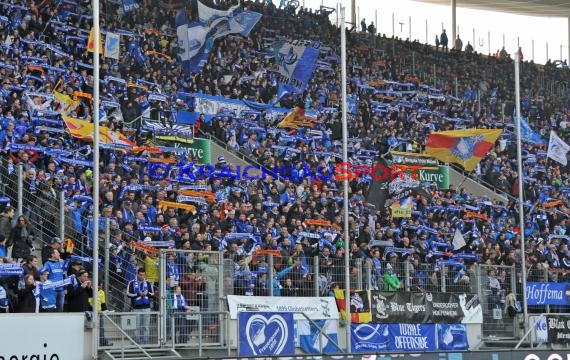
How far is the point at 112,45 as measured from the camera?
103 ft

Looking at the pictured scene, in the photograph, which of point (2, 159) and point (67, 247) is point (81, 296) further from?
point (2, 159)

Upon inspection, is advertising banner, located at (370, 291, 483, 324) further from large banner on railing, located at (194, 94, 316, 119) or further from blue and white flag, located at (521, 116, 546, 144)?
blue and white flag, located at (521, 116, 546, 144)

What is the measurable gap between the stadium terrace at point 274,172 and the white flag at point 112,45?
4.34 meters

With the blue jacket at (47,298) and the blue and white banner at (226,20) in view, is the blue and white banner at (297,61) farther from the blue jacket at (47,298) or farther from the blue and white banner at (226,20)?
the blue jacket at (47,298)

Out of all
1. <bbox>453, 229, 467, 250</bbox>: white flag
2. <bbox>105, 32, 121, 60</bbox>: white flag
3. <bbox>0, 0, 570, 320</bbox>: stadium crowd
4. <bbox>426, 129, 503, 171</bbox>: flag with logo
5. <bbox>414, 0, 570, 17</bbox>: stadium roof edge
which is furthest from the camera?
<bbox>414, 0, 570, 17</bbox>: stadium roof edge

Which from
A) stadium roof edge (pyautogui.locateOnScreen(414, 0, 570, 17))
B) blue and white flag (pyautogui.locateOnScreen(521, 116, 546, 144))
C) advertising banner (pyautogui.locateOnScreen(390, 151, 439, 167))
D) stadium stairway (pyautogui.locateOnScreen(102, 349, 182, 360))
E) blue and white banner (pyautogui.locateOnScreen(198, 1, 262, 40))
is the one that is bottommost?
stadium stairway (pyautogui.locateOnScreen(102, 349, 182, 360))

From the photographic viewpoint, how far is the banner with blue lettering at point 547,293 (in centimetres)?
2727

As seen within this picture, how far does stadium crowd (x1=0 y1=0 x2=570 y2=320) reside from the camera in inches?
835

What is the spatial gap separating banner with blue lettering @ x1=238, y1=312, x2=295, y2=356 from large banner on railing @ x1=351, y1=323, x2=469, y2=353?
2.46 m

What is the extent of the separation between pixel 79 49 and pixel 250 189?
6143 mm

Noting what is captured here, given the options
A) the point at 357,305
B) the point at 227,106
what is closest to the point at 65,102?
the point at 227,106

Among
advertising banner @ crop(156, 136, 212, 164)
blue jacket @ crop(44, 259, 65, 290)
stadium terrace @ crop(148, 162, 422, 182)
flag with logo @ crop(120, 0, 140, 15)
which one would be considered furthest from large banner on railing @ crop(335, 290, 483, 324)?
flag with logo @ crop(120, 0, 140, 15)

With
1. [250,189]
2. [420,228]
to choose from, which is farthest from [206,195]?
[420,228]

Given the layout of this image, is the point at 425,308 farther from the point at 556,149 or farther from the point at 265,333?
the point at 556,149
